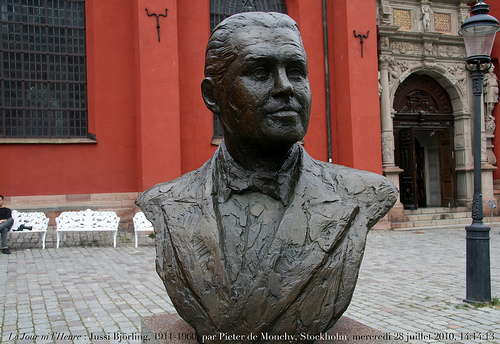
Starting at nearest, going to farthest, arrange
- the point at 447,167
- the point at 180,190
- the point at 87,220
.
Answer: the point at 180,190 → the point at 87,220 → the point at 447,167

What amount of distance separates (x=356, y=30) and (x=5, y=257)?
406 inches

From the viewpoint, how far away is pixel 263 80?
206 cm

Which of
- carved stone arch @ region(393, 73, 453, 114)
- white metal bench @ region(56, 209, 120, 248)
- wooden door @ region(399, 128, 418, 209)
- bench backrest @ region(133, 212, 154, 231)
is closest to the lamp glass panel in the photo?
bench backrest @ region(133, 212, 154, 231)

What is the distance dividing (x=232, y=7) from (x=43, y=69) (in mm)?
5639

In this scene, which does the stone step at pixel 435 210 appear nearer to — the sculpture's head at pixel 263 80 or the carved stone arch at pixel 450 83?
the carved stone arch at pixel 450 83

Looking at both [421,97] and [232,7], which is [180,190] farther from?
[421,97]

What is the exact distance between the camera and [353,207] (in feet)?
7.22

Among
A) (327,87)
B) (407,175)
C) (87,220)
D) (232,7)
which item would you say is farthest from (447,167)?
(87,220)

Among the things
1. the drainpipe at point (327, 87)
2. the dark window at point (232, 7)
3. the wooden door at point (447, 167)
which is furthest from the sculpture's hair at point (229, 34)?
the wooden door at point (447, 167)

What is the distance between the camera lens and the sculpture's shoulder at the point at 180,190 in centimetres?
236

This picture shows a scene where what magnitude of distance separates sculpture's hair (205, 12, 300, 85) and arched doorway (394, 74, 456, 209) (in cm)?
1238

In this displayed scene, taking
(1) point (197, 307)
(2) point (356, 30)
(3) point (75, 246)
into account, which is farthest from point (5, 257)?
(2) point (356, 30)

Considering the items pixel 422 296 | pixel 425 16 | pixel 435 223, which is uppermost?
pixel 425 16

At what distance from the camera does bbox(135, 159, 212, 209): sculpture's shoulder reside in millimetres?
2363
